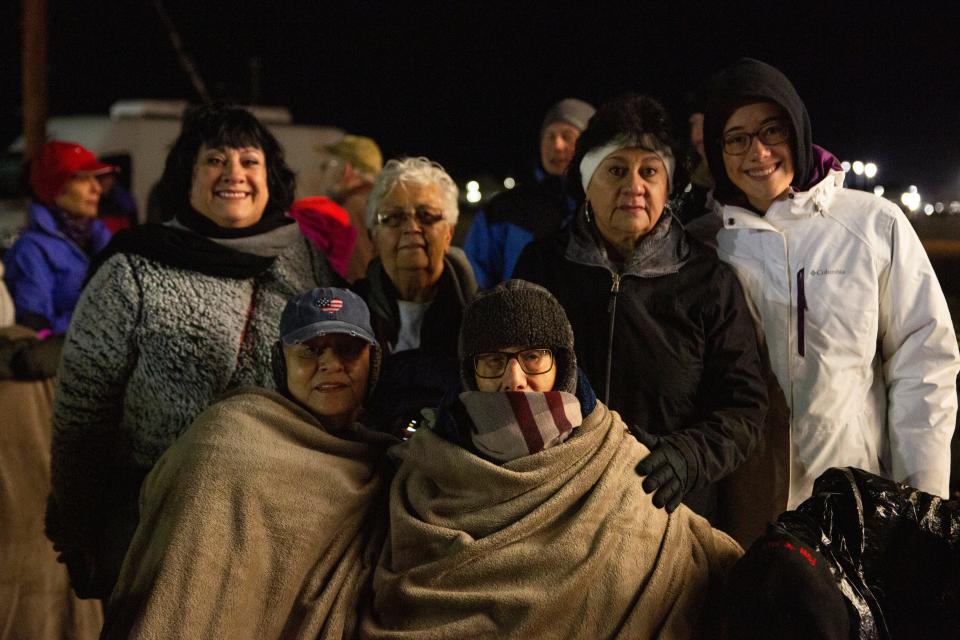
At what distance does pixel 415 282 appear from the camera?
3.18 meters

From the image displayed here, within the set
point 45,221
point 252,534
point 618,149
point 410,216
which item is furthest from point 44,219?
point 618,149

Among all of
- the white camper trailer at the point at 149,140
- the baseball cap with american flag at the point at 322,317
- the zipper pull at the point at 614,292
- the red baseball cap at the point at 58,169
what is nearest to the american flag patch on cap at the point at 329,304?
the baseball cap with american flag at the point at 322,317

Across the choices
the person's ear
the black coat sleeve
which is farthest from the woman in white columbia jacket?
the person's ear

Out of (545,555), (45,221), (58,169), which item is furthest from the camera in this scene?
(58,169)

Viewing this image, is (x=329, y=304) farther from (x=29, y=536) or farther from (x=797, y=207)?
(x=29, y=536)

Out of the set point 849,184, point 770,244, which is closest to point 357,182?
point 849,184

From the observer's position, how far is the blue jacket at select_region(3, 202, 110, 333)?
4.88 metres

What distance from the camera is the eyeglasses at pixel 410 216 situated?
3.24 meters

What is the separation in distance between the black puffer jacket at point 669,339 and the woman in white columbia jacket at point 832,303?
0.18 meters

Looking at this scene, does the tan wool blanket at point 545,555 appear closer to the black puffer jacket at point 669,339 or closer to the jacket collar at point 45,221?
the black puffer jacket at point 669,339

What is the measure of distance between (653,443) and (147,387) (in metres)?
1.62

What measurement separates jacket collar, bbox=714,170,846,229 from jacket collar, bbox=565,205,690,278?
226mm

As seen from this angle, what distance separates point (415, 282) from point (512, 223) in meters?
→ 1.35

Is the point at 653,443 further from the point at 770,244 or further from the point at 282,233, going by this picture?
the point at 282,233
